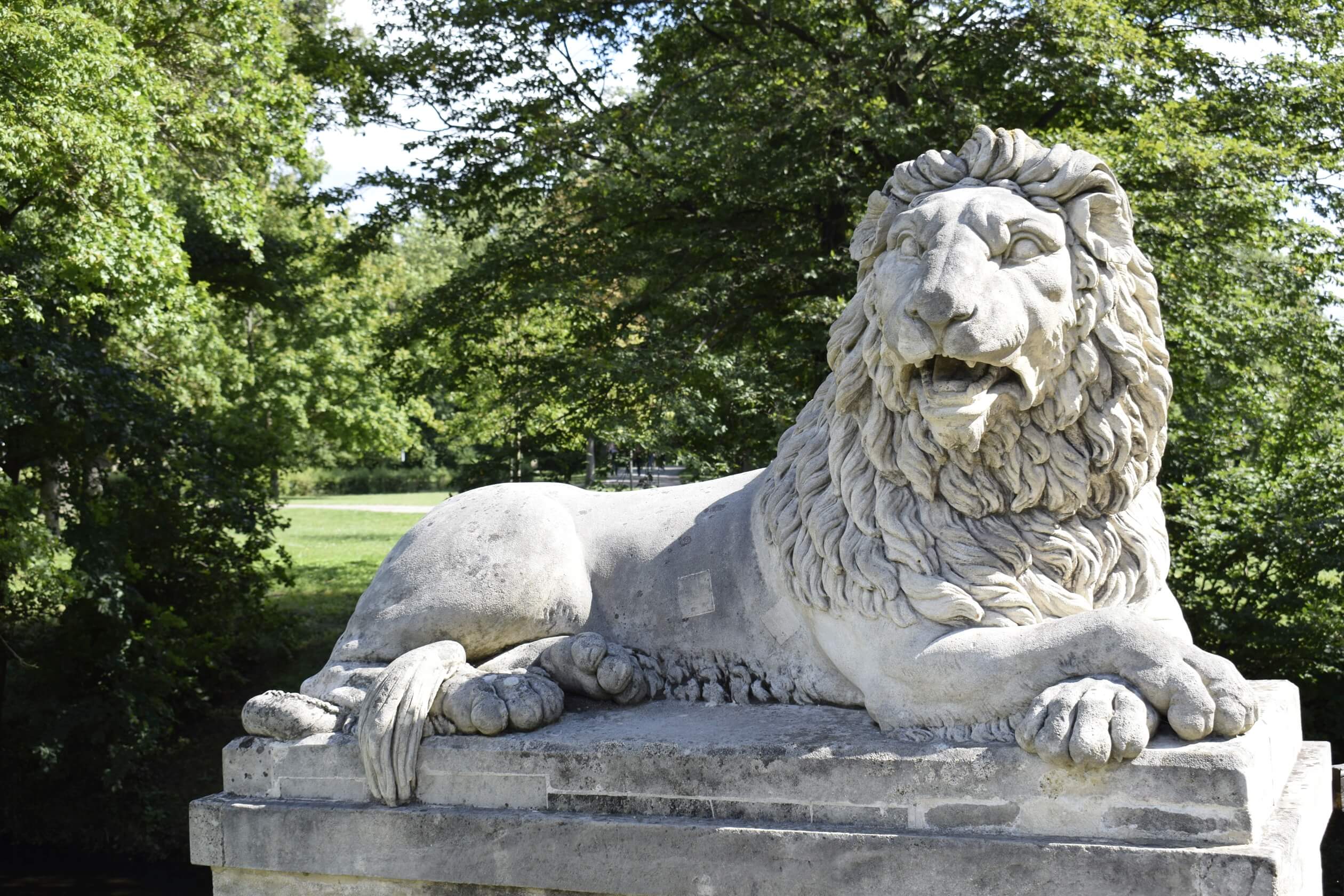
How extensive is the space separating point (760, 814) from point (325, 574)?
11.8 metres

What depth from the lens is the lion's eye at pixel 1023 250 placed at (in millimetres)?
3203

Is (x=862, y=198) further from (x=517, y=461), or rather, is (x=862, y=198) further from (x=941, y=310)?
(x=941, y=310)

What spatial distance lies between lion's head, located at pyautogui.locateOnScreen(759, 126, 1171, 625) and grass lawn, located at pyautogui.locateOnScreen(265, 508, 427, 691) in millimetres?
6068

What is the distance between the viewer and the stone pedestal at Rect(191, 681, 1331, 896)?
2891 millimetres

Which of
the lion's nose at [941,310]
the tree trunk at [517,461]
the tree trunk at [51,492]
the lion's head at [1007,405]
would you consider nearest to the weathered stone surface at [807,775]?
the lion's head at [1007,405]

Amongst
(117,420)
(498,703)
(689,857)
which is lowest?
(689,857)

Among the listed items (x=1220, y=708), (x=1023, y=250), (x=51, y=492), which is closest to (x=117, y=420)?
(x=51, y=492)

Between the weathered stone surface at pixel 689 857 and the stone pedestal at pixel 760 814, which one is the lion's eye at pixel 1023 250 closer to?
the stone pedestal at pixel 760 814

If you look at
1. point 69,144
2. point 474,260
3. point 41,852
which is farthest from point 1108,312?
point 41,852

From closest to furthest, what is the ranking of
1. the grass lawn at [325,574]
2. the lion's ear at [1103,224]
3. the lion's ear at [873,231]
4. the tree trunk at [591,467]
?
1. the lion's ear at [1103,224]
2. the lion's ear at [873,231]
3. the tree trunk at [591,467]
4. the grass lawn at [325,574]

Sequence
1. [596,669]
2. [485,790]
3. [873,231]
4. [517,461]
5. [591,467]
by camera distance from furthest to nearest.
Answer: [591,467]
[517,461]
[596,669]
[485,790]
[873,231]

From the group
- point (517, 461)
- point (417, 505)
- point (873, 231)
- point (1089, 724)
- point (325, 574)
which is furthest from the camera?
point (417, 505)

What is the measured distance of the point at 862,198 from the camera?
9.45 meters

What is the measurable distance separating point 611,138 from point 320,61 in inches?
135
